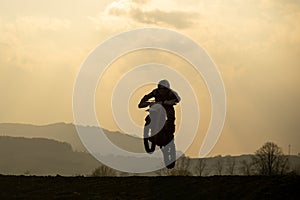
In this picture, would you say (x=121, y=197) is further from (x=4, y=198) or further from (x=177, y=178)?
(x=4, y=198)

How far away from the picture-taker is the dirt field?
20.1 meters

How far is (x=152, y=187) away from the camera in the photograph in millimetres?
22078

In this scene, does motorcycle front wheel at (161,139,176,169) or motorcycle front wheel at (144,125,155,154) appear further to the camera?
motorcycle front wheel at (144,125,155,154)

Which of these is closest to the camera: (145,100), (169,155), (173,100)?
(173,100)

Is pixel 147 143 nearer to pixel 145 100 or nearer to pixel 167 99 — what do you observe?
pixel 145 100

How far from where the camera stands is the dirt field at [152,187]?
2009 centimetres

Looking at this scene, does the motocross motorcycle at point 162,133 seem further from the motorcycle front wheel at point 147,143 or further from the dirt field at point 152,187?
the dirt field at point 152,187

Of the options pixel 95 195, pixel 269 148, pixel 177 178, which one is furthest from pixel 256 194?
pixel 269 148

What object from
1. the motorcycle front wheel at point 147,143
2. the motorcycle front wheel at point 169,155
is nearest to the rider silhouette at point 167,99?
Result: the motorcycle front wheel at point 169,155

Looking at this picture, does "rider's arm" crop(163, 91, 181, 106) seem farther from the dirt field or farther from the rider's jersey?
the dirt field

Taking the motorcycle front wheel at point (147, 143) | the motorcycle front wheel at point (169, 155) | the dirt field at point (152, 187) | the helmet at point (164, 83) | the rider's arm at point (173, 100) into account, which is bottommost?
the dirt field at point (152, 187)

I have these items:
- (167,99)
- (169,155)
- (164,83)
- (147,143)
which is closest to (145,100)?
(167,99)

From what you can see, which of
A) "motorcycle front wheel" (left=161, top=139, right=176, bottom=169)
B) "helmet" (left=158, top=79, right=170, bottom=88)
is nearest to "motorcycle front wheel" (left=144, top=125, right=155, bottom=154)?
"motorcycle front wheel" (left=161, top=139, right=176, bottom=169)

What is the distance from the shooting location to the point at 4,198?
2241 centimetres
